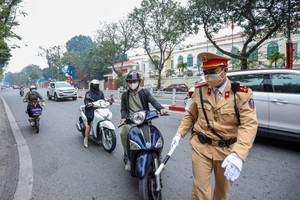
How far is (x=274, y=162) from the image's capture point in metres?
3.49

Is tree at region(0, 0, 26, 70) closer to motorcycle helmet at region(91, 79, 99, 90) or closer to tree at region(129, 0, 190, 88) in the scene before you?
motorcycle helmet at region(91, 79, 99, 90)

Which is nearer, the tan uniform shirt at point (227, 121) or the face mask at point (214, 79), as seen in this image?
the tan uniform shirt at point (227, 121)

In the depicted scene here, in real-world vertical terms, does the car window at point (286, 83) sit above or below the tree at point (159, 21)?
below

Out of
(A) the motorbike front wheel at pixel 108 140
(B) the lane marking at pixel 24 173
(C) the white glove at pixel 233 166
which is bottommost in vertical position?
(B) the lane marking at pixel 24 173

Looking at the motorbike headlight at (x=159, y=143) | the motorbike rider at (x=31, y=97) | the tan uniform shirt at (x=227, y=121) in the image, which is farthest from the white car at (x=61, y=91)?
the tan uniform shirt at (x=227, y=121)

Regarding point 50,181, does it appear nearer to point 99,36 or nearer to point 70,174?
point 70,174

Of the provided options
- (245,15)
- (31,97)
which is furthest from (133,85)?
(245,15)

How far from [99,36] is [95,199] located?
28.2 m

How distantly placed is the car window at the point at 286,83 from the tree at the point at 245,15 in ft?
29.0

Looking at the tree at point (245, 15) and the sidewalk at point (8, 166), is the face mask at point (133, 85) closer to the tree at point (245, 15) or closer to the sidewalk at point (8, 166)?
the sidewalk at point (8, 166)

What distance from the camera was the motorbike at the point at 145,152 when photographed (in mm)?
2156

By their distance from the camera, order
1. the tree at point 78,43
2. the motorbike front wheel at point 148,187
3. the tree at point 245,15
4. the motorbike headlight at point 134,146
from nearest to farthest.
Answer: the motorbike front wheel at point 148,187 < the motorbike headlight at point 134,146 < the tree at point 245,15 < the tree at point 78,43

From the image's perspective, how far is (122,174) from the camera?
10.4 ft

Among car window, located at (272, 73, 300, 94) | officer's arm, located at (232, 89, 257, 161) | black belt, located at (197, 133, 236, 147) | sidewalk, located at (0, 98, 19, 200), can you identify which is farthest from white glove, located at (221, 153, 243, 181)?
car window, located at (272, 73, 300, 94)
